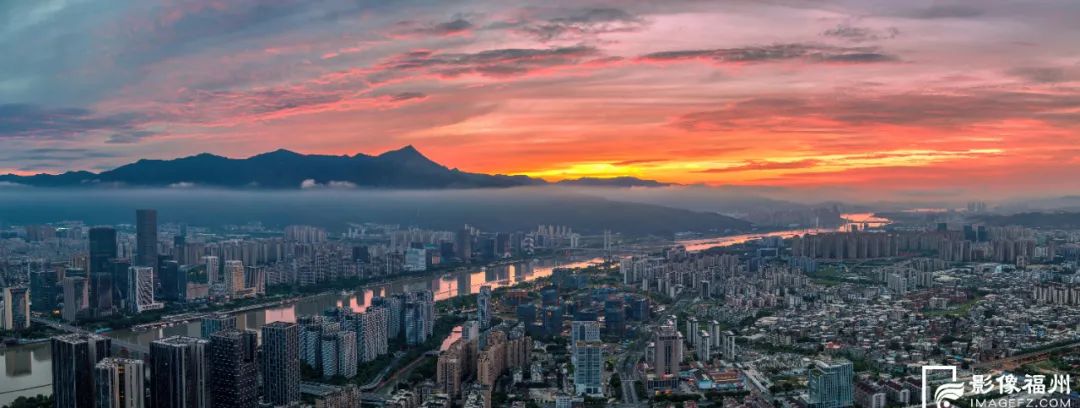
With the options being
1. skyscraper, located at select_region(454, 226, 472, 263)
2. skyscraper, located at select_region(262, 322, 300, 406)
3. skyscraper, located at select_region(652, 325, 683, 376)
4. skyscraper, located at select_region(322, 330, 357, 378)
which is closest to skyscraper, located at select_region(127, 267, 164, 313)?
skyscraper, located at select_region(322, 330, 357, 378)

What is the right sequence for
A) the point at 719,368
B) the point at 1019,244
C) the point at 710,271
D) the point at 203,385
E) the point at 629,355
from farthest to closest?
the point at 1019,244 < the point at 710,271 < the point at 629,355 < the point at 719,368 < the point at 203,385

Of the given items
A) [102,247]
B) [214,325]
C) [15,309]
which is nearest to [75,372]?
[214,325]

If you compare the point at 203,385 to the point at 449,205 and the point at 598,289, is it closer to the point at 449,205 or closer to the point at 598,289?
the point at 598,289

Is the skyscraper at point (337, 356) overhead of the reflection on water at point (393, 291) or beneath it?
overhead

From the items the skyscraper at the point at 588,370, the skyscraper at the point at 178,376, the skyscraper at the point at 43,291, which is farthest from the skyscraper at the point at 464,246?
the skyscraper at the point at 178,376

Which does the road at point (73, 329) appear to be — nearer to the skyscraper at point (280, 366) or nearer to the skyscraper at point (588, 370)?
the skyscraper at point (280, 366)

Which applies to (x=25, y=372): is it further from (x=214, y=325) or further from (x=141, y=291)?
(x=141, y=291)

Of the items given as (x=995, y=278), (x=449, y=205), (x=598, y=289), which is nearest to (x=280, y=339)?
(x=598, y=289)
